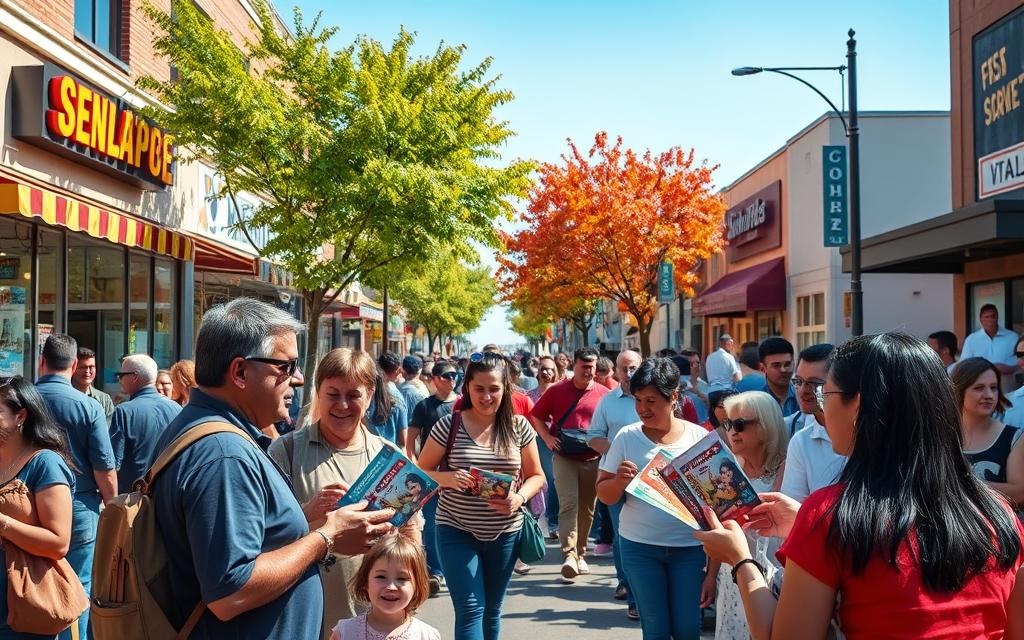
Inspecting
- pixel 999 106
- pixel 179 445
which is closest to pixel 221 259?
pixel 999 106

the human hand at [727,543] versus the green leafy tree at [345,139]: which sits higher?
the green leafy tree at [345,139]

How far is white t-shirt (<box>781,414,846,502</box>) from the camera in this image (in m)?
4.32

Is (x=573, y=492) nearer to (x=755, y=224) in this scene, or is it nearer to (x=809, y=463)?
(x=809, y=463)

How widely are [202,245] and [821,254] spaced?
16.4 metres

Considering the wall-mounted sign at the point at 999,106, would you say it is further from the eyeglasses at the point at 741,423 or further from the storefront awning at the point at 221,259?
the storefront awning at the point at 221,259

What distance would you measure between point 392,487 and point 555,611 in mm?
4670

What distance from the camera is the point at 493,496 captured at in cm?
526

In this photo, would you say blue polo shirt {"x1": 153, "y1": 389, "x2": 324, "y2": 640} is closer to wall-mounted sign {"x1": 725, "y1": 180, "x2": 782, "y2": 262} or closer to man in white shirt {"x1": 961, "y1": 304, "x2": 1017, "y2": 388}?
man in white shirt {"x1": 961, "y1": 304, "x2": 1017, "y2": 388}

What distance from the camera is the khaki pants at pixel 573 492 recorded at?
9.19 metres

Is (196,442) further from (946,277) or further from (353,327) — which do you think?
(353,327)

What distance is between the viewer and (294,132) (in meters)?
15.0

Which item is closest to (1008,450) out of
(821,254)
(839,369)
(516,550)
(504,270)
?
(516,550)

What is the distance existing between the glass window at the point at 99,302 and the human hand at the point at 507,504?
31.2ft

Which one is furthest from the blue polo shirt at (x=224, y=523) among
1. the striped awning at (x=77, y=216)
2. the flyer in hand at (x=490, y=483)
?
the striped awning at (x=77, y=216)
